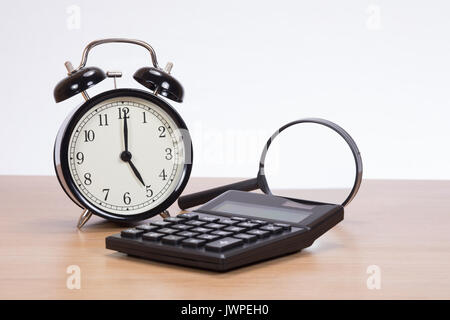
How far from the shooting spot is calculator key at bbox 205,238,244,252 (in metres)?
0.94

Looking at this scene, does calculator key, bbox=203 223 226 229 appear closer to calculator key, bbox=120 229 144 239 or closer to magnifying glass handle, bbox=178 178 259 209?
calculator key, bbox=120 229 144 239

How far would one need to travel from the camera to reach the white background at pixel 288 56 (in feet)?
8.93

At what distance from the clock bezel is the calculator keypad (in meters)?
0.16

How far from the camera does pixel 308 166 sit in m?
1.40

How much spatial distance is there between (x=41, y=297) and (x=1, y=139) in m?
2.12

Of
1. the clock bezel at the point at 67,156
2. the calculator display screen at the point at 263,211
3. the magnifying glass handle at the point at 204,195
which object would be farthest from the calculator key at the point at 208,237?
the magnifying glass handle at the point at 204,195

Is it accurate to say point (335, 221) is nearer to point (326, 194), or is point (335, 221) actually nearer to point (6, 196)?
point (326, 194)

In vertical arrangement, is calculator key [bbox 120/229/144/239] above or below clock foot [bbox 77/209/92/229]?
above

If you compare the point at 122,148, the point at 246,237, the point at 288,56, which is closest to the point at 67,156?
the point at 122,148

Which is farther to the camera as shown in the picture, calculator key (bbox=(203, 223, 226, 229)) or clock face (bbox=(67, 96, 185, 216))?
clock face (bbox=(67, 96, 185, 216))

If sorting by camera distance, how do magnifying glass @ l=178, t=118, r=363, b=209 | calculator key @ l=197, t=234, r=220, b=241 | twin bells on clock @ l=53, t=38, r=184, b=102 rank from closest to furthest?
1. calculator key @ l=197, t=234, r=220, b=241
2. twin bells on clock @ l=53, t=38, r=184, b=102
3. magnifying glass @ l=178, t=118, r=363, b=209

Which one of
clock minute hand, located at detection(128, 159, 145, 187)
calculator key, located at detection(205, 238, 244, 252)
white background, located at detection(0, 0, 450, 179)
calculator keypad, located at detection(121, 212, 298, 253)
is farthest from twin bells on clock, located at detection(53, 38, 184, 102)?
white background, located at detection(0, 0, 450, 179)

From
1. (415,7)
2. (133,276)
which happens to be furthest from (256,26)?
(133,276)

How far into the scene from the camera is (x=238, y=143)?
6.72ft
